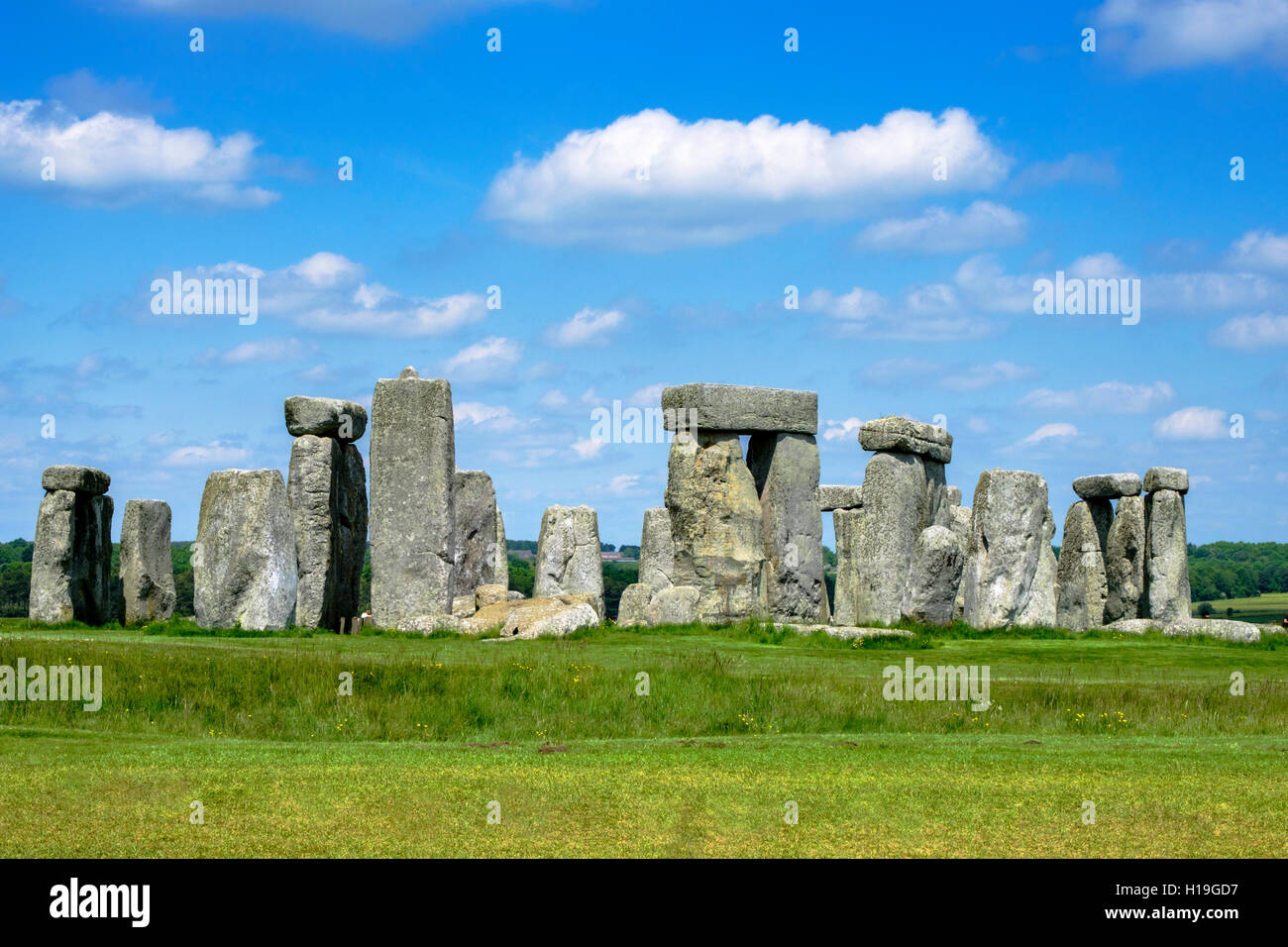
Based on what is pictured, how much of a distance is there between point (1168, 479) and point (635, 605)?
1056 cm

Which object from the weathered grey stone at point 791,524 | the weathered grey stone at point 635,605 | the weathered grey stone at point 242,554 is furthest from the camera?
the weathered grey stone at point 791,524

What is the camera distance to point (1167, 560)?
1096 inches

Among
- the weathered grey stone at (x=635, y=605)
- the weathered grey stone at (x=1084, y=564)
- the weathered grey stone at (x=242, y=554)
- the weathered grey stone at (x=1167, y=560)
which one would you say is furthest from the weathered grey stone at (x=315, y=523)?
the weathered grey stone at (x=1167, y=560)

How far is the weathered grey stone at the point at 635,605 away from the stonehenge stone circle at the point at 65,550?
999 cm

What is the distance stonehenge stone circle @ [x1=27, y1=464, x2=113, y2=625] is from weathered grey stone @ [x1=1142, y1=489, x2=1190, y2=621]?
1997 cm

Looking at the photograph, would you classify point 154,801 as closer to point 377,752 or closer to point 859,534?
point 377,752

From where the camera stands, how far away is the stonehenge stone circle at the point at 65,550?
2642 centimetres

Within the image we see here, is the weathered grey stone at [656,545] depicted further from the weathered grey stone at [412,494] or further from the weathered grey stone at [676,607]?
the weathered grey stone at [412,494]

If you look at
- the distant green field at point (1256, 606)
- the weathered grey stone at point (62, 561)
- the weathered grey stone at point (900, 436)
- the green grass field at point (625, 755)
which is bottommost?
the distant green field at point (1256, 606)

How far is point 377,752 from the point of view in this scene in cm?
1291

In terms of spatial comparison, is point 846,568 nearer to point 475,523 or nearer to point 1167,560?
point 1167,560

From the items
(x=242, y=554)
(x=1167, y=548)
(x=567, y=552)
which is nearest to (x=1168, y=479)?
(x=1167, y=548)

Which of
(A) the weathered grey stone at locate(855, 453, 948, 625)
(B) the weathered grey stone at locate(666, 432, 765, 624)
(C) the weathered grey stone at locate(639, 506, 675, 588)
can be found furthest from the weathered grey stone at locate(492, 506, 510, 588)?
(A) the weathered grey stone at locate(855, 453, 948, 625)
